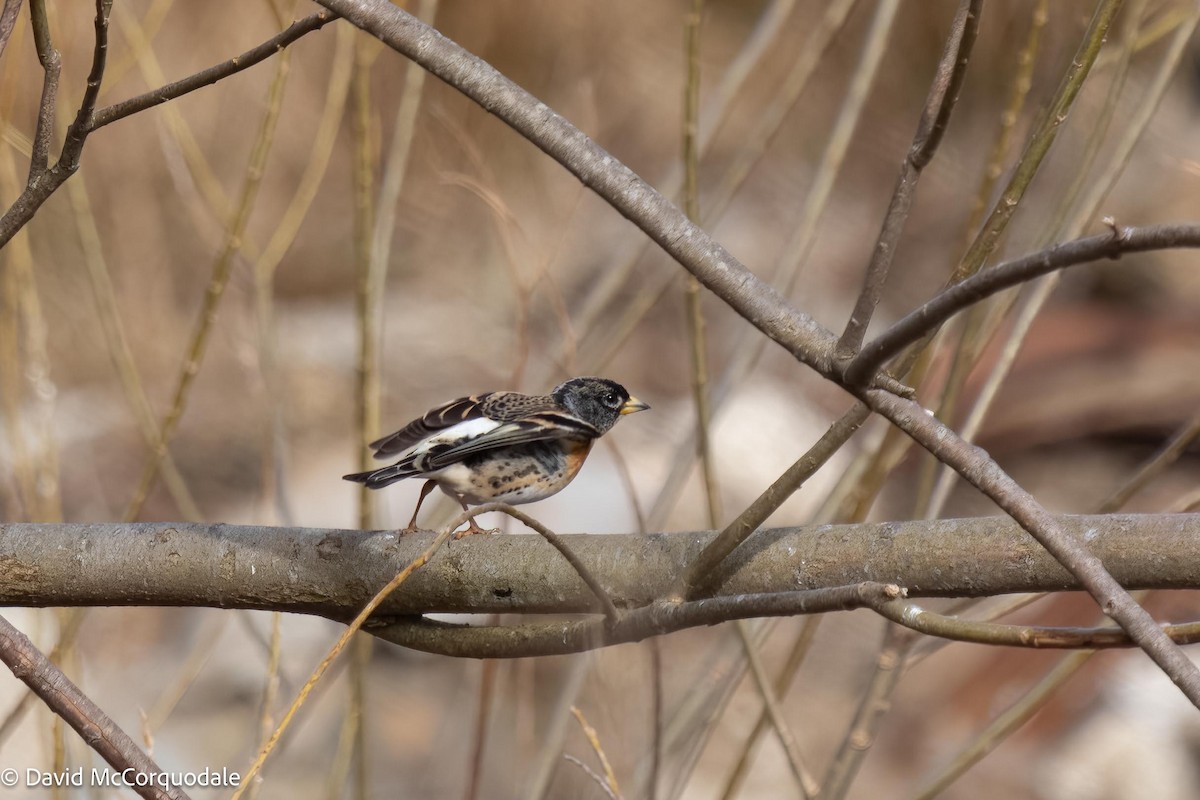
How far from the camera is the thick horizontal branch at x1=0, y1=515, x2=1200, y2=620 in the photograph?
6.91 ft

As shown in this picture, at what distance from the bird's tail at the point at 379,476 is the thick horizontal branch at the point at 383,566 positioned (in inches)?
16.6

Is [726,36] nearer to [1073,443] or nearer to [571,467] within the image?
[1073,443]

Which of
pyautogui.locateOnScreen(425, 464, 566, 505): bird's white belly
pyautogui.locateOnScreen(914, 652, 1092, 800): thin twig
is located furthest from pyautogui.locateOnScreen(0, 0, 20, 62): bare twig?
pyautogui.locateOnScreen(914, 652, 1092, 800): thin twig

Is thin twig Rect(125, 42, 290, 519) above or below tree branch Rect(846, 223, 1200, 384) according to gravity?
above

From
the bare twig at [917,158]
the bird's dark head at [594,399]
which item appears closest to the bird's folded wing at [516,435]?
the bird's dark head at [594,399]

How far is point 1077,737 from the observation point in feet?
21.4

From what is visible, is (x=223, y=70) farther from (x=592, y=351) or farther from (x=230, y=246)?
(x=592, y=351)

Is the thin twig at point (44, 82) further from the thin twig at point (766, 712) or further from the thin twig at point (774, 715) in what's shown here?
the thin twig at point (766, 712)

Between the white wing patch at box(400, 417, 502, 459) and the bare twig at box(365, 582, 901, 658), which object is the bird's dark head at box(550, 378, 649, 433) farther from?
the bare twig at box(365, 582, 901, 658)

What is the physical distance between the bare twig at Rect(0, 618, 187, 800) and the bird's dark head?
6.61ft

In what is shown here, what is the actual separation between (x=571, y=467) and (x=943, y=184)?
21.6 feet

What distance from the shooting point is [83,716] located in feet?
5.47

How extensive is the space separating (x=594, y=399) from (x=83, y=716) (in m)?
2.22

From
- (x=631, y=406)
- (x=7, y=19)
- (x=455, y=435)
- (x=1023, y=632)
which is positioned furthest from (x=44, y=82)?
(x=631, y=406)
